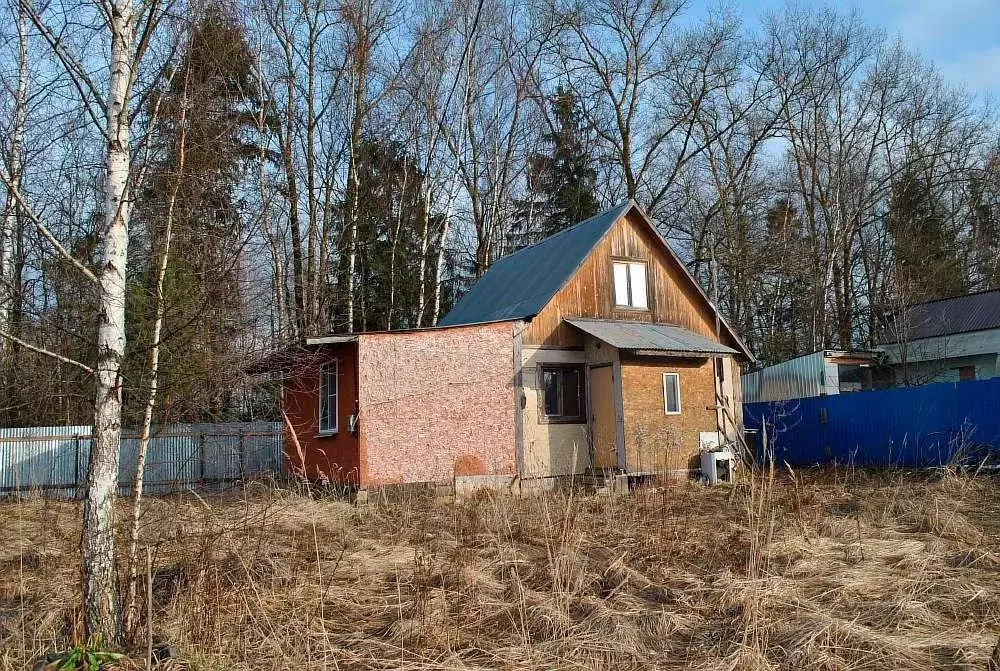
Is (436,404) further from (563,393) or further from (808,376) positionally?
(808,376)

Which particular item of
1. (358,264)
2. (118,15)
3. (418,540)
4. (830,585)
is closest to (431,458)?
(418,540)

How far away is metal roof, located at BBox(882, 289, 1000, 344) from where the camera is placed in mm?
26516

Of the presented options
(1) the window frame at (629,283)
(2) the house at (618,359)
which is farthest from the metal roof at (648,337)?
(1) the window frame at (629,283)

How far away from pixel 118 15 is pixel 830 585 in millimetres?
7459

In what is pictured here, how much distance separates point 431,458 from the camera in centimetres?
1437

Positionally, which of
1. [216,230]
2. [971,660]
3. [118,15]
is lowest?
[971,660]

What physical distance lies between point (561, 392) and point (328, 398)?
4778 mm

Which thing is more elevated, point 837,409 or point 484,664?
point 837,409

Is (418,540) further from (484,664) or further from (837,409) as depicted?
(837,409)

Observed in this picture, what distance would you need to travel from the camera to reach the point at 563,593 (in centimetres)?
647

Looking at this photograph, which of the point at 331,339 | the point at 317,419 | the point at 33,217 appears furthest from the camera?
the point at 317,419

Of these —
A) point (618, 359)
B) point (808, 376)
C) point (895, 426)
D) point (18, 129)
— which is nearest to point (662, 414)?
point (618, 359)

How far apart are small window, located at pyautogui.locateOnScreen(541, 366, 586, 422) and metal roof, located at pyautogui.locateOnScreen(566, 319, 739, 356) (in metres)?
1.00

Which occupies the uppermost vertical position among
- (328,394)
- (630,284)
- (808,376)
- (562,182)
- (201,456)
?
(562,182)
